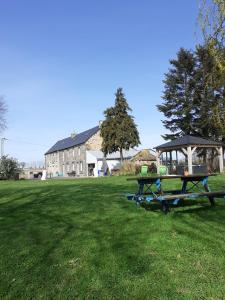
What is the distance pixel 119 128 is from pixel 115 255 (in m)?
40.8

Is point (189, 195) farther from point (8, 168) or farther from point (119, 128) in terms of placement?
point (8, 168)

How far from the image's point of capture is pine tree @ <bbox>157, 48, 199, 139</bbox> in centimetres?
4472

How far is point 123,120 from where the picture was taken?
4641 cm

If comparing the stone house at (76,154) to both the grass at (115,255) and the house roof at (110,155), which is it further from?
the grass at (115,255)

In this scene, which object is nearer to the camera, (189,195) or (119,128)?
(189,195)

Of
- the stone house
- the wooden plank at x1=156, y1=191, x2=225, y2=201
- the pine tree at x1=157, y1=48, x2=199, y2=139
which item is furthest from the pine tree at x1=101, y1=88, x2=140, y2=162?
the wooden plank at x1=156, y1=191, x2=225, y2=201

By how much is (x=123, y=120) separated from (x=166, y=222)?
130ft

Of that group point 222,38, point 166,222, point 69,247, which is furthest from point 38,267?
point 222,38

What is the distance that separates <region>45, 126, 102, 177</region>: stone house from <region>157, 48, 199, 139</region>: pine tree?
62.9ft

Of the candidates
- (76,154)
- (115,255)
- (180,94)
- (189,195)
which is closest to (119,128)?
(180,94)

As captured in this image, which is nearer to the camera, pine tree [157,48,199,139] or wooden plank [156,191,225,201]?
wooden plank [156,191,225,201]

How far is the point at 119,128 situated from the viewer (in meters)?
45.8

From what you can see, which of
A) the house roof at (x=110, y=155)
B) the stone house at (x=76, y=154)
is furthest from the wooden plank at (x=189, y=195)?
the stone house at (x=76, y=154)

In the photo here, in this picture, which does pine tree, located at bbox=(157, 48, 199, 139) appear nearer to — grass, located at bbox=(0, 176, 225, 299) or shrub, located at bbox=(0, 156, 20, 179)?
shrub, located at bbox=(0, 156, 20, 179)
